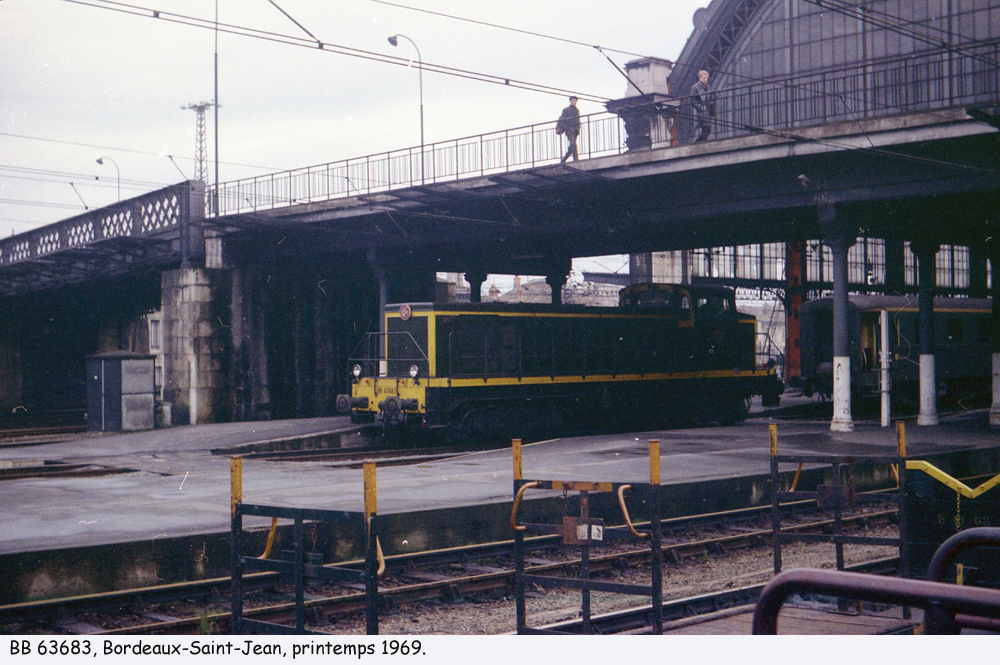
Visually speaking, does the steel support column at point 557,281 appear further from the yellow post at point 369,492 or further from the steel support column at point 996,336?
the yellow post at point 369,492

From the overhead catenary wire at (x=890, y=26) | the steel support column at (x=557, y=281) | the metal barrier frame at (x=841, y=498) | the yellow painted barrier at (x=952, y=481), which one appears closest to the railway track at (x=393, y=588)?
the metal barrier frame at (x=841, y=498)

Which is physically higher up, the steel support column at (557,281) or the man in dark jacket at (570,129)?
the man in dark jacket at (570,129)

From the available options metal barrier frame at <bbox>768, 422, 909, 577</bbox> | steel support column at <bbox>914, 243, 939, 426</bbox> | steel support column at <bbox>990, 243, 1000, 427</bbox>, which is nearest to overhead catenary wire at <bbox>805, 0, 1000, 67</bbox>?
steel support column at <bbox>990, 243, 1000, 427</bbox>

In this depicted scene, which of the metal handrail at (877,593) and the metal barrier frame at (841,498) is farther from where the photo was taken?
the metal barrier frame at (841,498)

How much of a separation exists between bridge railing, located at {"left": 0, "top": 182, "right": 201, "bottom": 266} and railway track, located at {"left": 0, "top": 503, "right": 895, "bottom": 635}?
2017 cm

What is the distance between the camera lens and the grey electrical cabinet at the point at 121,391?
2612cm

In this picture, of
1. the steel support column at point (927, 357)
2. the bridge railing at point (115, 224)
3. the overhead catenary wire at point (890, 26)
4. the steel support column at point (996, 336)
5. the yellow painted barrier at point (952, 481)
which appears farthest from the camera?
the bridge railing at point (115, 224)

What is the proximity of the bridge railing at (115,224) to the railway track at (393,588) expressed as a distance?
20167 millimetres

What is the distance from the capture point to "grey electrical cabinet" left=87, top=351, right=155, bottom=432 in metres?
26.1

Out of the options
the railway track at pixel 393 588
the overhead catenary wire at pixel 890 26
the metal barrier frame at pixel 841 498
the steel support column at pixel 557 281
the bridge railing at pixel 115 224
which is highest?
the overhead catenary wire at pixel 890 26

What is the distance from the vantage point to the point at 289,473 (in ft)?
56.2

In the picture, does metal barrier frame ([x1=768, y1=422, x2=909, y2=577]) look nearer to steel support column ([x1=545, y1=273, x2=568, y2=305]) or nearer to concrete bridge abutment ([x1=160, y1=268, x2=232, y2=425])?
concrete bridge abutment ([x1=160, y1=268, x2=232, y2=425])

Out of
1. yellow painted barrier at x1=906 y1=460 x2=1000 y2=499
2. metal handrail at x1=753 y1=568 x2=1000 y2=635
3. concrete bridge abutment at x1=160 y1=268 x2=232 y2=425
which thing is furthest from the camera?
concrete bridge abutment at x1=160 y1=268 x2=232 y2=425
